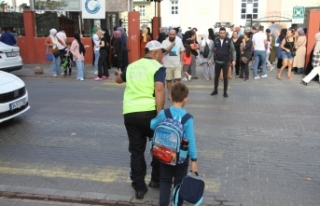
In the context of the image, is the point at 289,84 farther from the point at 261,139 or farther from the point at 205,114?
the point at 261,139

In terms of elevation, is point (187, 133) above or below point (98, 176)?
above

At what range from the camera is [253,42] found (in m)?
13.5

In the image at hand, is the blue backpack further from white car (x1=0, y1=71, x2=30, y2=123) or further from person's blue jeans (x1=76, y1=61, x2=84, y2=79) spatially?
person's blue jeans (x1=76, y1=61, x2=84, y2=79)

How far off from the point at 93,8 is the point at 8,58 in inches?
188

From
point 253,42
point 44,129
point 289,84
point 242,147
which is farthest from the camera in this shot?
point 253,42

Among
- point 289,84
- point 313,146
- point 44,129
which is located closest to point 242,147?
point 313,146

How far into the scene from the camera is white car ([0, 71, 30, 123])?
6.86m

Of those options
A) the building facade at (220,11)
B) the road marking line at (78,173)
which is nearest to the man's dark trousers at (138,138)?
the road marking line at (78,173)

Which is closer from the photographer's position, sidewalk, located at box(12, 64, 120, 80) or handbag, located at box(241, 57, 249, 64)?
handbag, located at box(241, 57, 249, 64)

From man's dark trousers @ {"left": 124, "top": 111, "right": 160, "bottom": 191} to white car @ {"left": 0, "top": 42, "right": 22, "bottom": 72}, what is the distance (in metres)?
10.1

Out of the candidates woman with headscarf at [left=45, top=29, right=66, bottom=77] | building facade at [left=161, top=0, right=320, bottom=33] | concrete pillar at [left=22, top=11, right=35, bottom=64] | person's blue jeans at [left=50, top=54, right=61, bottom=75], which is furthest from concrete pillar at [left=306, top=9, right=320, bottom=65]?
building facade at [left=161, top=0, right=320, bottom=33]

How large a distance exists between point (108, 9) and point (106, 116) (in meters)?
11.1

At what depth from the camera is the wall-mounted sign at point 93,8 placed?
1617 cm

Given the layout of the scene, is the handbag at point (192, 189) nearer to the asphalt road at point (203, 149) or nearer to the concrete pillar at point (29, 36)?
the asphalt road at point (203, 149)
